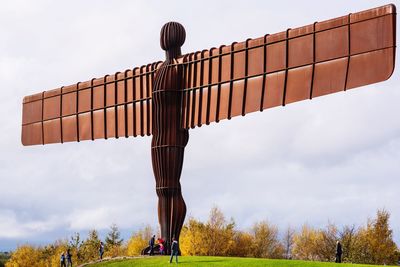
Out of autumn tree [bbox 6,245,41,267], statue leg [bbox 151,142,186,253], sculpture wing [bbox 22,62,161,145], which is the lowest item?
autumn tree [bbox 6,245,41,267]

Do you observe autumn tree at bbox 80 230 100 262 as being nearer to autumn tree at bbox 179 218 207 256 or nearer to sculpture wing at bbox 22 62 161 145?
autumn tree at bbox 179 218 207 256

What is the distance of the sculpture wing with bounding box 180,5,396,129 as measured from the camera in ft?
64.7

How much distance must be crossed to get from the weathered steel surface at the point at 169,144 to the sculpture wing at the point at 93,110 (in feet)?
2.27

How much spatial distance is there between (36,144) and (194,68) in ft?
28.4

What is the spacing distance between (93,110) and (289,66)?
8.70 metres

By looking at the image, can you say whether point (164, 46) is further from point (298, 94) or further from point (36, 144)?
point (36, 144)

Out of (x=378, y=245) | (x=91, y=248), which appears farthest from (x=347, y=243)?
(x=91, y=248)

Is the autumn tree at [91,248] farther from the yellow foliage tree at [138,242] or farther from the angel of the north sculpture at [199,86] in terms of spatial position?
the angel of the north sculpture at [199,86]

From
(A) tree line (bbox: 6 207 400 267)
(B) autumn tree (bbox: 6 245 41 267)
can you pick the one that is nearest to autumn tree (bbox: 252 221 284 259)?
(A) tree line (bbox: 6 207 400 267)

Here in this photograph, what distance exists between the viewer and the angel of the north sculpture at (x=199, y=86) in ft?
65.9

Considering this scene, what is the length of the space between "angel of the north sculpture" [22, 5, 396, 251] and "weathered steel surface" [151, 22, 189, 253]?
4 cm

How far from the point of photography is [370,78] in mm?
19812

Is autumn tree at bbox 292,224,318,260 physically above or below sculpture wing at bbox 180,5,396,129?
below

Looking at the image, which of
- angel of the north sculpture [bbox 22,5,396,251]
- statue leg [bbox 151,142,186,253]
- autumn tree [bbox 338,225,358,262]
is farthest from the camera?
autumn tree [bbox 338,225,358,262]
